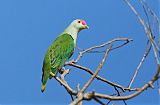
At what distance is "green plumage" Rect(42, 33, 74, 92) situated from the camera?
273cm

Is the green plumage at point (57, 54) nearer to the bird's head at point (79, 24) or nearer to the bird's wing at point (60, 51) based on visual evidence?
the bird's wing at point (60, 51)

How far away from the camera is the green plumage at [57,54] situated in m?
2.73

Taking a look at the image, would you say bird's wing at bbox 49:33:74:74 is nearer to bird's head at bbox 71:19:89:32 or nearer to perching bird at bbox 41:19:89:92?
perching bird at bbox 41:19:89:92

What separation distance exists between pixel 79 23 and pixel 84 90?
2.01 metres

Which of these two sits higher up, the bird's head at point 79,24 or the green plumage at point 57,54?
the bird's head at point 79,24

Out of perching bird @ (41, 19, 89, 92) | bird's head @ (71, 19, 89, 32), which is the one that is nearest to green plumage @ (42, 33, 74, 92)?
perching bird @ (41, 19, 89, 92)

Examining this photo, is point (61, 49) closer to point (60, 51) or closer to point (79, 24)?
point (60, 51)

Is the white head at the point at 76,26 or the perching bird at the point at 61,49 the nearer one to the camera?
the perching bird at the point at 61,49

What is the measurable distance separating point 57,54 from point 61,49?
120 mm

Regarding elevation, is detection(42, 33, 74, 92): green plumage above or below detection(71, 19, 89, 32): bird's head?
below

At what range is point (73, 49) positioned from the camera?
121 inches

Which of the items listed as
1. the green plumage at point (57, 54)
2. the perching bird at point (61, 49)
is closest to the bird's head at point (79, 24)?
the perching bird at point (61, 49)

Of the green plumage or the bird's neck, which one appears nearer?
the green plumage

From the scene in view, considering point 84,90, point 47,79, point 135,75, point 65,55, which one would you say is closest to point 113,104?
point 135,75
